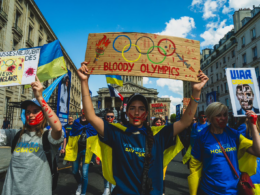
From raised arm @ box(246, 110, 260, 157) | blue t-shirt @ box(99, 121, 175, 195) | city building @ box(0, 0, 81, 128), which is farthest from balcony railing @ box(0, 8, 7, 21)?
raised arm @ box(246, 110, 260, 157)

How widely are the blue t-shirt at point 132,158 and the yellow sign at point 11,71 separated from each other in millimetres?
3092

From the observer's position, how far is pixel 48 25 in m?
28.2

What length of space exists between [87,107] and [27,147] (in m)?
0.84

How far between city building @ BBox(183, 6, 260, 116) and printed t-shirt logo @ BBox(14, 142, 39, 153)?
29.9 meters

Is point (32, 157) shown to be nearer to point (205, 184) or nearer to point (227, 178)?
point (205, 184)

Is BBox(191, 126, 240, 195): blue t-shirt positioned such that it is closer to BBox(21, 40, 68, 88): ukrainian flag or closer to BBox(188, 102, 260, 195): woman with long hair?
BBox(188, 102, 260, 195): woman with long hair

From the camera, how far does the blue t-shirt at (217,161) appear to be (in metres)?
2.06

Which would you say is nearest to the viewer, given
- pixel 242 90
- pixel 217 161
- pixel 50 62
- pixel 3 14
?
pixel 217 161

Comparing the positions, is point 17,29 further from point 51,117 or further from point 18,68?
point 51,117

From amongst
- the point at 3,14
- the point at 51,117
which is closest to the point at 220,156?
the point at 51,117

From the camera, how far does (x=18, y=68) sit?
4.12 m

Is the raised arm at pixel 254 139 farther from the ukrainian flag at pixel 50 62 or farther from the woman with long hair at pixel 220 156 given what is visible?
the ukrainian flag at pixel 50 62

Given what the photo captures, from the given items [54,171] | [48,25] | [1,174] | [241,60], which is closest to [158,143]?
[54,171]

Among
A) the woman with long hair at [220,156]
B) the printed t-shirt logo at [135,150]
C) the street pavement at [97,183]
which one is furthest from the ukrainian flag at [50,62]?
the woman with long hair at [220,156]
